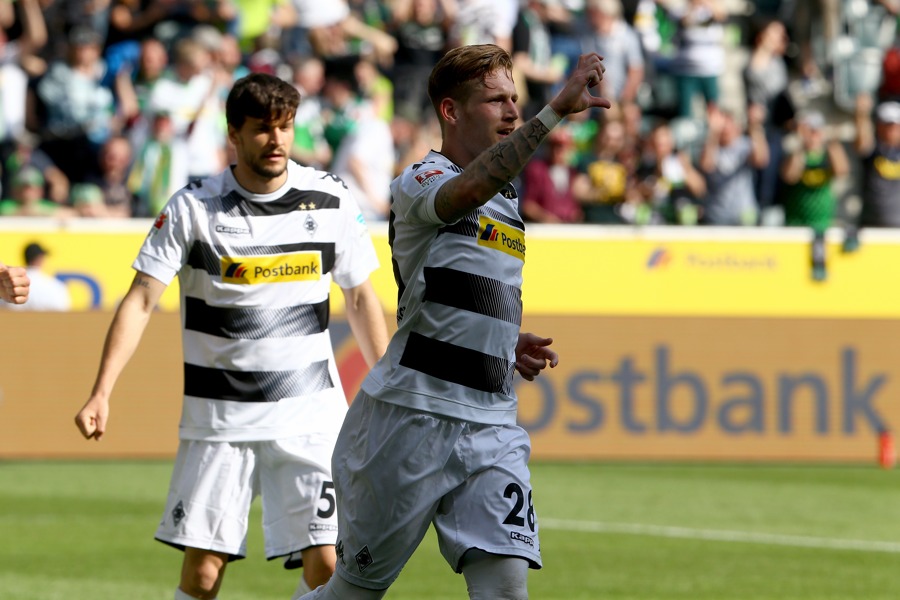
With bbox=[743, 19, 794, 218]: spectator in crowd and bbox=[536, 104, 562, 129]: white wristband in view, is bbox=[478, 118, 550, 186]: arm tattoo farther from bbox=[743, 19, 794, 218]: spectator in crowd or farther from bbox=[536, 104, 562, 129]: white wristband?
bbox=[743, 19, 794, 218]: spectator in crowd

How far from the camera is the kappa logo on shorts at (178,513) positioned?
6.44 m

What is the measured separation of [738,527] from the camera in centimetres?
1148

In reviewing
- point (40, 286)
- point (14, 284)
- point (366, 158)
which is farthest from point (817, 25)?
point (14, 284)

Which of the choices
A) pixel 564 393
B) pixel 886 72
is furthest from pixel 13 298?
pixel 886 72

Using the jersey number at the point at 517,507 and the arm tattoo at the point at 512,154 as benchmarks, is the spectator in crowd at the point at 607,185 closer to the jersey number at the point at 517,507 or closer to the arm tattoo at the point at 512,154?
the jersey number at the point at 517,507

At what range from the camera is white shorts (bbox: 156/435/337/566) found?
6.43 metres

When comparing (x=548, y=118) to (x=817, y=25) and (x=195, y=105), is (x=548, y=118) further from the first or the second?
(x=817, y=25)

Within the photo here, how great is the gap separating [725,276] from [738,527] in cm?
584

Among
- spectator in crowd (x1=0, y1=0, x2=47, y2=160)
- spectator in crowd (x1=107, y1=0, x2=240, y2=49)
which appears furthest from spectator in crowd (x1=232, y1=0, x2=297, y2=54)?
spectator in crowd (x1=0, y1=0, x2=47, y2=160)

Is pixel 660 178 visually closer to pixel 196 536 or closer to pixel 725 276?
pixel 725 276

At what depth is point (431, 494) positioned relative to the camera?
5059 millimetres

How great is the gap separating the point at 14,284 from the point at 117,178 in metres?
11.0

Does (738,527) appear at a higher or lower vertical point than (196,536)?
lower

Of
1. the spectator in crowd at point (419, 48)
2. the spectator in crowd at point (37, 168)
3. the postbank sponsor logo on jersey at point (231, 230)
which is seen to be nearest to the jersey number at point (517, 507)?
the postbank sponsor logo on jersey at point (231, 230)
